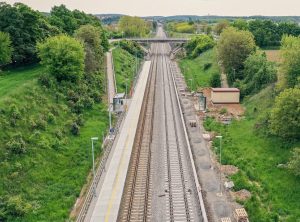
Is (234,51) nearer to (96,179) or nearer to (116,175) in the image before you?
(116,175)

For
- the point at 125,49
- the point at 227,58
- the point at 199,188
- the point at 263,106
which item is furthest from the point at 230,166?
the point at 125,49

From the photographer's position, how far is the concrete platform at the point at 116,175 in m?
32.7

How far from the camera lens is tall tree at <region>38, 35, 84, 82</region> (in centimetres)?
5869

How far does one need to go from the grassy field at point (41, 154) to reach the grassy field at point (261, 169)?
1510 cm

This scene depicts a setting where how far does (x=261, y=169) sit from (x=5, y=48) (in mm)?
39721

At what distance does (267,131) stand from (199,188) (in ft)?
50.8

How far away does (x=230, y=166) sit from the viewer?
138 ft

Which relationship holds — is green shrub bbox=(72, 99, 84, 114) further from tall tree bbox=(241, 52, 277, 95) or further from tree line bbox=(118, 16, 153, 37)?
tree line bbox=(118, 16, 153, 37)

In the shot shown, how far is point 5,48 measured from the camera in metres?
58.9

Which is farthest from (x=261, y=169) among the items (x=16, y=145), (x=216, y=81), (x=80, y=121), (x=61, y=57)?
(x=216, y=81)

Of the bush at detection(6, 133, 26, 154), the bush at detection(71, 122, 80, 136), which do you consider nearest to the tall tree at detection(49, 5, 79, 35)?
the bush at detection(71, 122, 80, 136)

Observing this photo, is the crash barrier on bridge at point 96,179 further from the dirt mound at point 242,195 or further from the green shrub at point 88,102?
the dirt mound at point 242,195

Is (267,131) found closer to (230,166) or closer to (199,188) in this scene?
(230,166)

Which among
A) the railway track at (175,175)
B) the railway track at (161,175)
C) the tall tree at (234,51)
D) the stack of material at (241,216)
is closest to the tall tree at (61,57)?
the railway track at (161,175)
